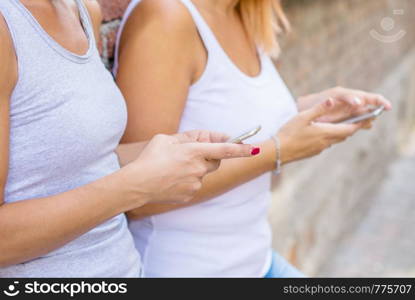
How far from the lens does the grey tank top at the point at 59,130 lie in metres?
1.09

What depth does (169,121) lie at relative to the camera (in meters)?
1.54

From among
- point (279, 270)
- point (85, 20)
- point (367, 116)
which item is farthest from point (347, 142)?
point (85, 20)

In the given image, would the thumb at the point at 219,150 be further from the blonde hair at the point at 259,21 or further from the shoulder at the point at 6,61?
the blonde hair at the point at 259,21

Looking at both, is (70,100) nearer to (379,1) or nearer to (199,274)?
(199,274)

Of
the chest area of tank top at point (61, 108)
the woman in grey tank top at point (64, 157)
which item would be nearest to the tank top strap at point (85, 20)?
the woman in grey tank top at point (64, 157)

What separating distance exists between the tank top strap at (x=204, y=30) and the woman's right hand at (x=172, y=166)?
0.41 meters

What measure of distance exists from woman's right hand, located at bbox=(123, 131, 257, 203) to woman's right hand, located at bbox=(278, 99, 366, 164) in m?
0.53

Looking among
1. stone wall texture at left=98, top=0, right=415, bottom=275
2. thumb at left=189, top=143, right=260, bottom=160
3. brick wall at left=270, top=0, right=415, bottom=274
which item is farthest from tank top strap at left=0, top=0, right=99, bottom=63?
brick wall at left=270, top=0, right=415, bottom=274

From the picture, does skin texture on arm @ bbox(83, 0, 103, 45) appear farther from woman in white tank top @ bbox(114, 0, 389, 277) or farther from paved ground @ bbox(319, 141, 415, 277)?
paved ground @ bbox(319, 141, 415, 277)

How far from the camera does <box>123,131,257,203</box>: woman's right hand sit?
1.20 m

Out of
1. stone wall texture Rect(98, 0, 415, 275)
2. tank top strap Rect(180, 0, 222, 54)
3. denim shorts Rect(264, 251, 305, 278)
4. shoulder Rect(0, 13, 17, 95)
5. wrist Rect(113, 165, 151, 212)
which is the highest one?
shoulder Rect(0, 13, 17, 95)

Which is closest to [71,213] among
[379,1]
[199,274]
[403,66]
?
[199,274]

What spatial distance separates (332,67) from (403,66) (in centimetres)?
249

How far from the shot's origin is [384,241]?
477cm
